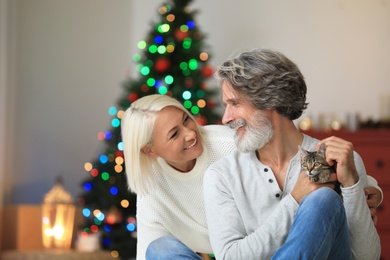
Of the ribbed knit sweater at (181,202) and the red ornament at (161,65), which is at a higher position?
the red ornament at (161,65)

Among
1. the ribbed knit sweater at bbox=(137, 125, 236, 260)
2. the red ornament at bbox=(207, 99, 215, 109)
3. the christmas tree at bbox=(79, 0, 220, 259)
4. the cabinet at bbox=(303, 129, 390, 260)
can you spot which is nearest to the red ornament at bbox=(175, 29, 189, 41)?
the christmas tree at bbox=(79, 0, 220, 259)

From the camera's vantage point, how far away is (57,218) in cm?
615

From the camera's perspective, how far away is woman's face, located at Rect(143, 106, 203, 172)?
3.13m

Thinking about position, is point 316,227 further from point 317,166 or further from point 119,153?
Result: point 119,153

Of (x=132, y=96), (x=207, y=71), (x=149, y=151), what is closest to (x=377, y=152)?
(x=207, y=71)

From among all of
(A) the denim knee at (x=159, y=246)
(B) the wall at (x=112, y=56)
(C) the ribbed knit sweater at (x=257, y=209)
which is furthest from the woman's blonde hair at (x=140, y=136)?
(B) the wall at (x=112, y=56)

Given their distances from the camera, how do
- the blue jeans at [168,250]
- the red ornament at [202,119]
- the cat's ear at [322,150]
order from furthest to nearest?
the red ornament at [202,119] < the blue jeans at [168,250] < the cat's ear at [322,150]

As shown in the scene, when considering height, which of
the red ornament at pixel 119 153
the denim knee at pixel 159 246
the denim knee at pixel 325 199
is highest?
the denim knee at pixel 325 199

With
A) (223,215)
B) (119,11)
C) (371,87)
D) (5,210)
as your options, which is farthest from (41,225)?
(223,215)

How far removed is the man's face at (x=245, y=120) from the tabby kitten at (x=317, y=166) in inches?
9.9

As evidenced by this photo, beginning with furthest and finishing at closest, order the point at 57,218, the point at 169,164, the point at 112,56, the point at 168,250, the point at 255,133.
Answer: the point at 112,56, the point at 57,218, the point at 169,164, the point at 168,250, the point at 255,133

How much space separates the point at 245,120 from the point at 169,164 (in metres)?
0.56

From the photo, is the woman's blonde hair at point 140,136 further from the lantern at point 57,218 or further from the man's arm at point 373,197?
the lantern at point 57,218

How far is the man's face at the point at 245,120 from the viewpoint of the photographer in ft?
9.10
